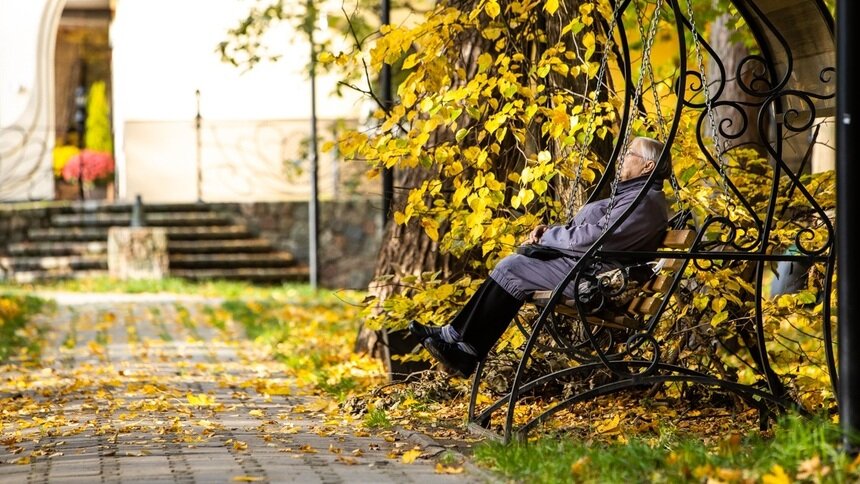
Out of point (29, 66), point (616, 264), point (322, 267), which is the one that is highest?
point (29, 66)

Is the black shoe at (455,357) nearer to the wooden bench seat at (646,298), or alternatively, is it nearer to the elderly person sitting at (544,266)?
the elderly person sitting at (544,266)

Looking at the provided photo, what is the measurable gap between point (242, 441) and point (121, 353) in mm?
4533

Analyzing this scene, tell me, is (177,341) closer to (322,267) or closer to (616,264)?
(616,264)

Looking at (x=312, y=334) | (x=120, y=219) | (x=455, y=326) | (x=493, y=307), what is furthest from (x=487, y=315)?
(x=120, y=219)

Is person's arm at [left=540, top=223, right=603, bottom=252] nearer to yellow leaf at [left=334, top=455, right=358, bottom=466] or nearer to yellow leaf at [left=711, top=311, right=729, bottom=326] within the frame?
yellow leaf at [left=711, top=311, right=729, bottom=326]

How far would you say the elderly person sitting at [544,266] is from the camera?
19.2 feet

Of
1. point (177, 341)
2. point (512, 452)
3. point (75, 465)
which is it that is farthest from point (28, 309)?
point (512, 452)

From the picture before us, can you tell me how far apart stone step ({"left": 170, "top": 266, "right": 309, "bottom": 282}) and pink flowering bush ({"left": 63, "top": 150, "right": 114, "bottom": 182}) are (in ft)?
17.9

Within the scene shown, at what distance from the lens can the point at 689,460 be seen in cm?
475

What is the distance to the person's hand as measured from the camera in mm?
6207

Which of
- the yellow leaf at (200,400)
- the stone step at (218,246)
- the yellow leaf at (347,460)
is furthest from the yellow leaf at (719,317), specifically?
the stone step at (218,246)

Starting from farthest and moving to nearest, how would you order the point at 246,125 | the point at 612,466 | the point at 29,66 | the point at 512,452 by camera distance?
the point at 29,66 → the point at 246,125 → the point at 512,452 → the point at 612,466

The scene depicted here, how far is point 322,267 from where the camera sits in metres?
18.7

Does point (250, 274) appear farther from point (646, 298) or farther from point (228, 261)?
point (646, 298)
